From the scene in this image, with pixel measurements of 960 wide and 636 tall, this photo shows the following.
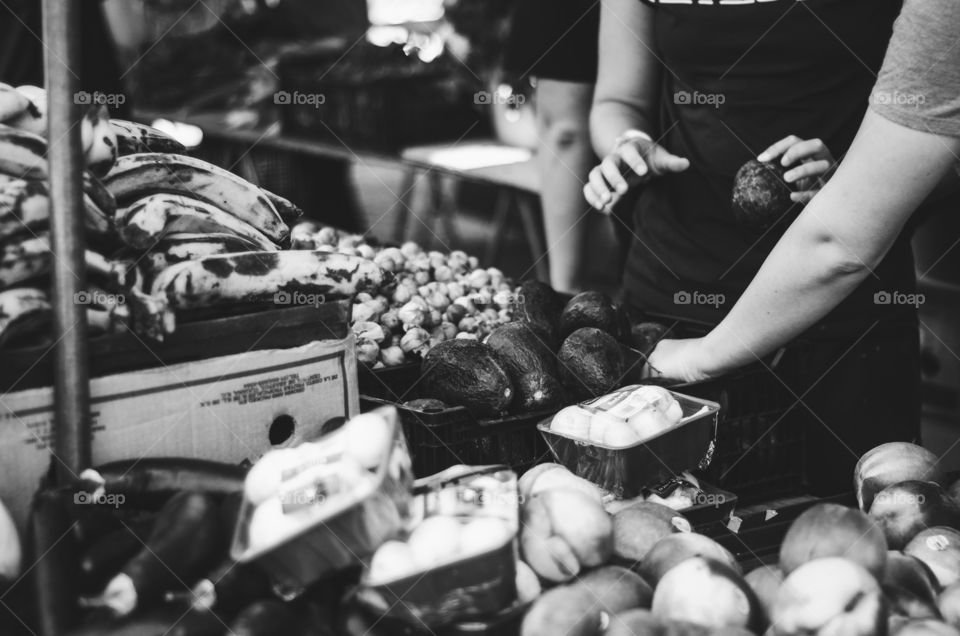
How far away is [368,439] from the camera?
1.23 metres

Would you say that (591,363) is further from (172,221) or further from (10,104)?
(10,104)

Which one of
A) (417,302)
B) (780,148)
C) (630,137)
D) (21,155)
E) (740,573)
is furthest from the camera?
(630,137)

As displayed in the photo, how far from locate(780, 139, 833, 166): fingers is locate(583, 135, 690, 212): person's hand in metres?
0.32

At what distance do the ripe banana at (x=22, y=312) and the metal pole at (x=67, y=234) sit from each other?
75 mm

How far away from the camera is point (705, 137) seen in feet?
7.73

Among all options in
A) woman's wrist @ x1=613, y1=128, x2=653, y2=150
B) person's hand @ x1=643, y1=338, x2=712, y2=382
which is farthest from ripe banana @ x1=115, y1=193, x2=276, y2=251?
woman's wrist @ x1=613, y1=128, x2=653, y2=150

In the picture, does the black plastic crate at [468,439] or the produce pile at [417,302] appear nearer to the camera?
the black plastic crate at [468,439]

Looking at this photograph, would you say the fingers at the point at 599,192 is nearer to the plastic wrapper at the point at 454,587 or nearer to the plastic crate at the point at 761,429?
the plastic crate at the point at 761,429

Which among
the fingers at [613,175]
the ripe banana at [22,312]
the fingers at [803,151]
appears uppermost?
the fingers at [803,151]

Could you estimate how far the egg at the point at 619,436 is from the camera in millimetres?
1583

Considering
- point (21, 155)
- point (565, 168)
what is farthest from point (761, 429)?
point (565, 168)

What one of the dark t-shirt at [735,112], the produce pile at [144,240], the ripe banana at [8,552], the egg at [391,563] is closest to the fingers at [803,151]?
the dark t-shirt at [735,112]

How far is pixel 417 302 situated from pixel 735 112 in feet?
3.03

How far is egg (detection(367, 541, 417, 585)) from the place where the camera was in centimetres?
114
